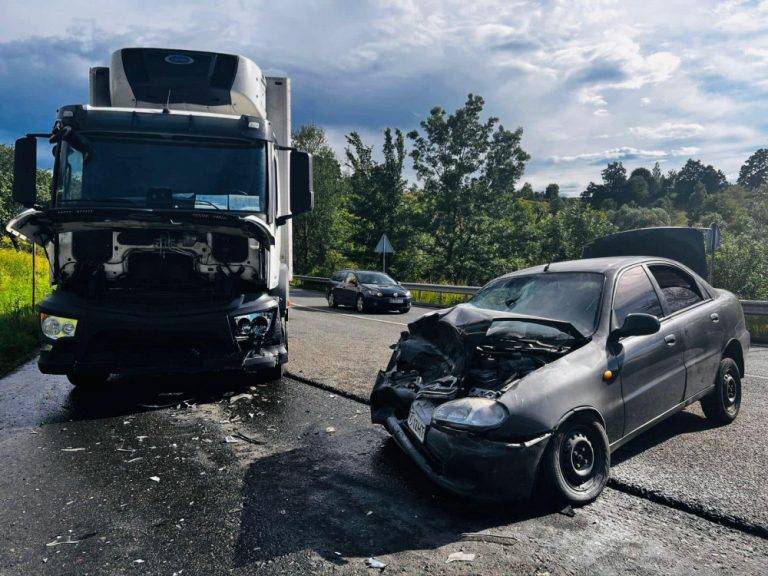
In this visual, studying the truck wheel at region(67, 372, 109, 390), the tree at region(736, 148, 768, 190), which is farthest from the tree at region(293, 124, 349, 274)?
the tree at region(736, 148, 768, 190)

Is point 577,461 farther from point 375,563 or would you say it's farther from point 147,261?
point 147,261

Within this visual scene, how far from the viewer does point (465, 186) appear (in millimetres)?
34188

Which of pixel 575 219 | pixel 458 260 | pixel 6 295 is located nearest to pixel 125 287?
pixel 6 295

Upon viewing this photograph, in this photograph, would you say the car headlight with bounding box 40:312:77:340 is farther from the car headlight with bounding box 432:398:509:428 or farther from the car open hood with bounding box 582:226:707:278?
the car open hood with bounding box 582:226:707:278

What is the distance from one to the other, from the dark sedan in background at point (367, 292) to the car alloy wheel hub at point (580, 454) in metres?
13.9

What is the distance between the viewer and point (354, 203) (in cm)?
3478

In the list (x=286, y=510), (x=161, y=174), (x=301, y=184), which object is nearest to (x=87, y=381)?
(x=161, y=174)

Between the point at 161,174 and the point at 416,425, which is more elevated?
the point at 161,174

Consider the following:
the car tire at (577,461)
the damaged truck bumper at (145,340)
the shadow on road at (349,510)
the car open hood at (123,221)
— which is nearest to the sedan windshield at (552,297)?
the car tire at (577,461)

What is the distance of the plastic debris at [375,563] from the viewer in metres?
2.59

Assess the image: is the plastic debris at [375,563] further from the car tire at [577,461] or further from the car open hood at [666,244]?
the car open hood at [666,244]

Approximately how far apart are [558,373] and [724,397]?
247 centimetres

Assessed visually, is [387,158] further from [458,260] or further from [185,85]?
[185,85]

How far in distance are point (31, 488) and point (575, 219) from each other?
51.0 meters
